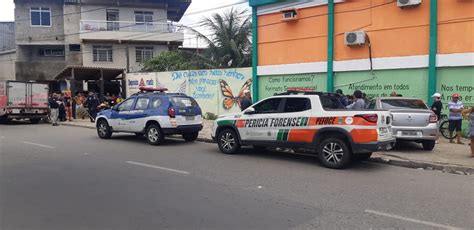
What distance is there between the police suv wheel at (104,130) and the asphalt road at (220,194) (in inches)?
154

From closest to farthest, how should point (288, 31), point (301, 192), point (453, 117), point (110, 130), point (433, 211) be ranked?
point (433, 211) → point (301, 192) → point (453, 117) → point (110, 130) → point (288, 31)

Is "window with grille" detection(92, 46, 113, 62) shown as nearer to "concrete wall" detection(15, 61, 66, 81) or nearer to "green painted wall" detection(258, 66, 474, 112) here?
"concrete wall" detection(15, 61, 66, 81)

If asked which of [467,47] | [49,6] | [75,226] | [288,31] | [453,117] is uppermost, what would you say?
[49,6]

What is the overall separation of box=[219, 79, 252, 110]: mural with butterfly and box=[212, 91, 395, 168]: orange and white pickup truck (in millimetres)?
8449

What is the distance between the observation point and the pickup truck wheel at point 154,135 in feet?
40.7

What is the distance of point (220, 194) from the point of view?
6.41 m

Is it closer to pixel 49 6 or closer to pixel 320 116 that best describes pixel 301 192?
pixel 320 116

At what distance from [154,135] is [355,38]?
7.84 metres

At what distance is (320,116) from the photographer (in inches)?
350

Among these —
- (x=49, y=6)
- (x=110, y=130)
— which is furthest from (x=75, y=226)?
(x=49, y=6)

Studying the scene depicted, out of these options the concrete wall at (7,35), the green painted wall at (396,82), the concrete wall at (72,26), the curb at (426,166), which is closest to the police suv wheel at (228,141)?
the curb at (426,166)

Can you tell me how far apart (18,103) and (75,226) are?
1826 centimetres

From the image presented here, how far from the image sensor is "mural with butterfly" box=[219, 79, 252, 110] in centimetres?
1920

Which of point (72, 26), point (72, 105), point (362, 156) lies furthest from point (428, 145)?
point (72, 26)
